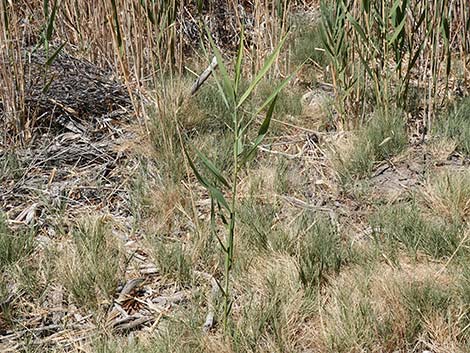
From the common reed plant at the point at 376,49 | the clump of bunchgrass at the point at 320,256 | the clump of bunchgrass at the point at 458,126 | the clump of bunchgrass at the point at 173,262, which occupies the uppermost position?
the common reed plant at the point at 376,49

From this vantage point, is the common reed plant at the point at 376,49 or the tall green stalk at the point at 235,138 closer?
the tall green stalk at the point at 235,138

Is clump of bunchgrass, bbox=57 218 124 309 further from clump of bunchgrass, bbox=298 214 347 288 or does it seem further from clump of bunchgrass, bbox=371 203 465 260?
clump of bunchgrass, bbox=371 203 465 260

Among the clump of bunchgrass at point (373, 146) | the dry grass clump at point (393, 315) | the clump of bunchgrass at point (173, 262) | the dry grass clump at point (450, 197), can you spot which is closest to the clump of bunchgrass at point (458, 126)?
the clump of bunchgrass at point (373, 146)

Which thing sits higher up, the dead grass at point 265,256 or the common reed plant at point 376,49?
the common reed plant at point 376,49

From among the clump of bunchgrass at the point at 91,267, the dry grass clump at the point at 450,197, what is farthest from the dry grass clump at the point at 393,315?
the clump of bunchgrass at the point at 91,267

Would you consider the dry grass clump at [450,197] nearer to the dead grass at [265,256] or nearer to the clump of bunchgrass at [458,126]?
the dead grass at [265,256]

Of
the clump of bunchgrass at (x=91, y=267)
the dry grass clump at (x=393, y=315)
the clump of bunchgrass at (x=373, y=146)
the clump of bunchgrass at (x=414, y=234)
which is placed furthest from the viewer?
the clump of bunchgrass at (x=373, y=146)

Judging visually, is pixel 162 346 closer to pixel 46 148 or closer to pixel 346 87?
pixel 46 148

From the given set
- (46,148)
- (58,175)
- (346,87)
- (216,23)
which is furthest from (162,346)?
(216,23)

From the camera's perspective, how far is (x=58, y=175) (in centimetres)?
272

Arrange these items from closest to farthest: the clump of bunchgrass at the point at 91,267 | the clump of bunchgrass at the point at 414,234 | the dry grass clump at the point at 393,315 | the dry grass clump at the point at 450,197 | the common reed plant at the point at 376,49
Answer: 1. the dry grass clump at the point at 393,315
2. the clump of bunchgrass at the point at 91,267
3. the clump of bunchgrass at the point at 414,234
4. the dry grass clump at the point at 450,197
5. the common reed plant at the point at 376,49

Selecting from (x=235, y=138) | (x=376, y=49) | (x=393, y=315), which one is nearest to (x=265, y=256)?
(x=393, y=315)

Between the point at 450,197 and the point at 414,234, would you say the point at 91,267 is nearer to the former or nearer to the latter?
the point at 414,234

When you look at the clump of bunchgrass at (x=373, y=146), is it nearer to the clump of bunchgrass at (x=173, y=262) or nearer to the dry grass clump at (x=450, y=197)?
the dry grass clump at (x=450, y=197)
